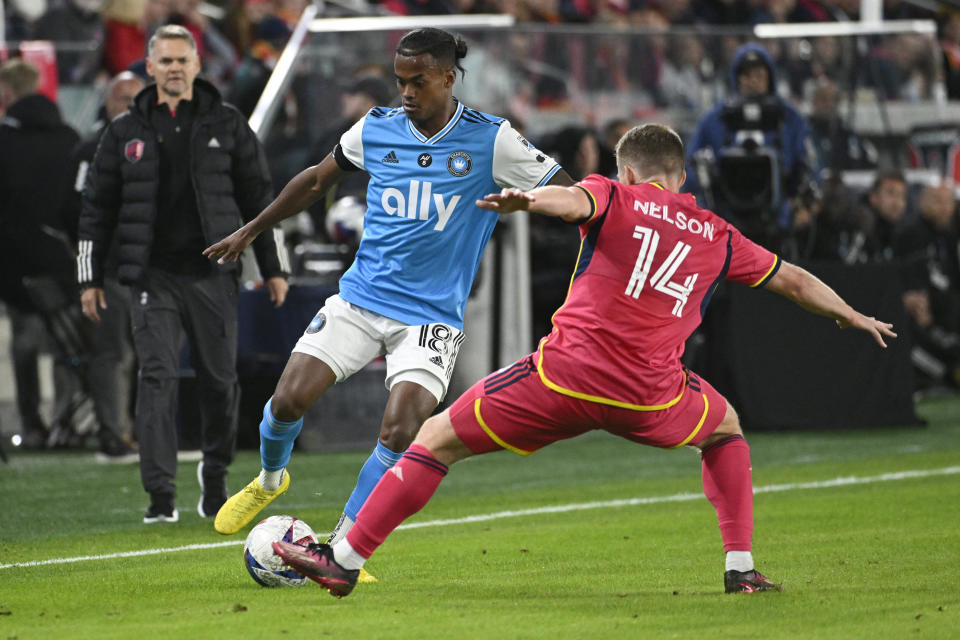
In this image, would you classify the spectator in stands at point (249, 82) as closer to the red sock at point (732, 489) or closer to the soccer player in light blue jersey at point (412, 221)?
the soccer player in light blue jersey at point (412, 221)

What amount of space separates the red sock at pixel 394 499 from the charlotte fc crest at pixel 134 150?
354cm

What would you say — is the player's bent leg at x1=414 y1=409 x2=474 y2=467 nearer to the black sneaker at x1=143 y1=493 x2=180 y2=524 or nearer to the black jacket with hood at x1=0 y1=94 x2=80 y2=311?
the black sneaker at x1=143 y1=493 x2=180 y2=524

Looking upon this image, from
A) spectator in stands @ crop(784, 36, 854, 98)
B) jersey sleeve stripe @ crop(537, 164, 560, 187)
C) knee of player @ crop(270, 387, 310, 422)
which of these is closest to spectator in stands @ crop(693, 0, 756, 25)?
spectator in stands @ crop(784, 36, 854, 98)

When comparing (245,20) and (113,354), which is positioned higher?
(245,20)

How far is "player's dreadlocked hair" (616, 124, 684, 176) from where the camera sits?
241 inches

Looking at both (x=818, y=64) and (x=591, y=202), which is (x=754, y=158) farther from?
(x=591, y=202)

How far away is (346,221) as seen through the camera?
12391 mm

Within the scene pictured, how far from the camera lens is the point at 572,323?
6.04 m

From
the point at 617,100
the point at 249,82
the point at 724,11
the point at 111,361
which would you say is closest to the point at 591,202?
the point at 111,361

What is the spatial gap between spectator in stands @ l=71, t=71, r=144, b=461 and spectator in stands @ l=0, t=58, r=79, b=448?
97 centimetres

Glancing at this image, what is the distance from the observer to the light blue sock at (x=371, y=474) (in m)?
6.59

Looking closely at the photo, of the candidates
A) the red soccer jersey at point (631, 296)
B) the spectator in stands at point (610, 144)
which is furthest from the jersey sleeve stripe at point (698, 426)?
the spectator in stands at point (610, 144)

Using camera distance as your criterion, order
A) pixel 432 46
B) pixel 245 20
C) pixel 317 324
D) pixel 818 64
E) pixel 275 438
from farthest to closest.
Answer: pixel 245 20, pixel 818 64, pixel 275 438, pixel 317 324, pixel 432 46

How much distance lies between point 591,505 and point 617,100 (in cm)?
693
